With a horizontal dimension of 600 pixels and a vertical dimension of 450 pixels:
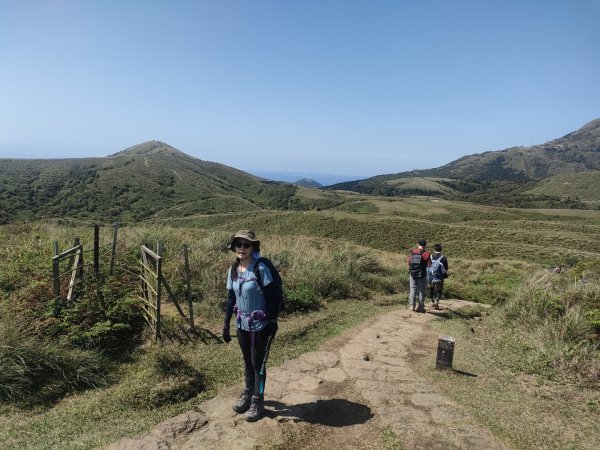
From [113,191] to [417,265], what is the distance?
10286 centimetres

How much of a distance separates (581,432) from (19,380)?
6.63 meters

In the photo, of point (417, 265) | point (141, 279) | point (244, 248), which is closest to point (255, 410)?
point (244, 248)

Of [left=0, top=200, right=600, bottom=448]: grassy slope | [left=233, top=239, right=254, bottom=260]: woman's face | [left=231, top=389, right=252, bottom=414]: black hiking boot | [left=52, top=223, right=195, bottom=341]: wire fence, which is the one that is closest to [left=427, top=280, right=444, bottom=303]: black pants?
[left=0, top=200, right=600, bottom=448]: grassy slope

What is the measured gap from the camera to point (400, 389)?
5262mm

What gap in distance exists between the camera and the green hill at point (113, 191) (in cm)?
8419

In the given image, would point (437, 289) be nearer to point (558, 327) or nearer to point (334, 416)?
point (558, 327)

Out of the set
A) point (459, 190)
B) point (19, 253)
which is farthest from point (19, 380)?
point (459, 190)

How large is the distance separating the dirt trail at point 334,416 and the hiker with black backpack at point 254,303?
348 millimetres

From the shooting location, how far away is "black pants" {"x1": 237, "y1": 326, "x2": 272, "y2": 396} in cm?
426

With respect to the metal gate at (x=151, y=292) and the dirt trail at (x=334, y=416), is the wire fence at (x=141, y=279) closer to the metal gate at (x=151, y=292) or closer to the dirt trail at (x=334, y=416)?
the metal gate at (x=151, y=292)

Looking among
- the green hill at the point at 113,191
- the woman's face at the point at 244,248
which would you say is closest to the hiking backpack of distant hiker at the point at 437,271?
the woman's face at the point at 244,248

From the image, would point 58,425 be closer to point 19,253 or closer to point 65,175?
point 19,253

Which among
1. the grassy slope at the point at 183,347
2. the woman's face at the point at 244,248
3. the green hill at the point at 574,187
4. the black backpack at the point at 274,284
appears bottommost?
the grassy slope at the point at 183,347

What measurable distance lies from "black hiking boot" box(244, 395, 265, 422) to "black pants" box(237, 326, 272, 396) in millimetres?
65
